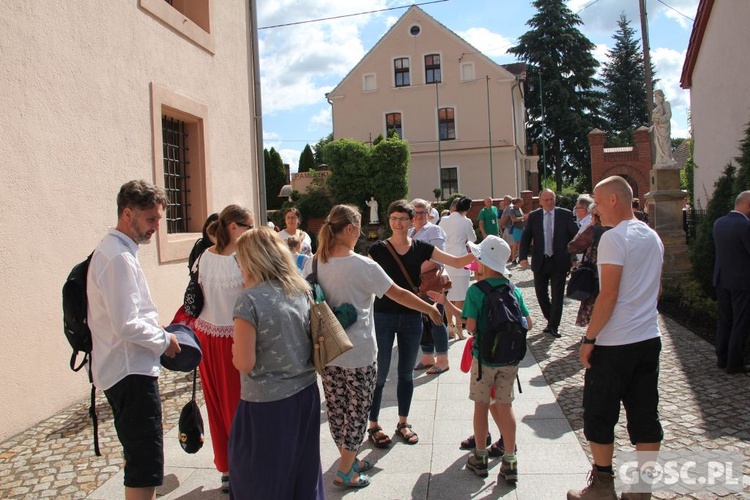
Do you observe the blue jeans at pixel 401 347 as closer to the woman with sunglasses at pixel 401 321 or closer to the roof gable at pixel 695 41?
the woman with sunglasses at pixel 401 321

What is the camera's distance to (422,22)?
3825 centimetres

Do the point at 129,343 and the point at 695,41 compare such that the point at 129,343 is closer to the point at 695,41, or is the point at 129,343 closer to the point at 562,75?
the point at 695,41

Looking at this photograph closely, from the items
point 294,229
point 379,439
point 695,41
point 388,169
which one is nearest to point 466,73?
point 388,169

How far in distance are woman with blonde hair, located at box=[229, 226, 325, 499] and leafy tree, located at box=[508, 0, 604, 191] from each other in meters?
47.8

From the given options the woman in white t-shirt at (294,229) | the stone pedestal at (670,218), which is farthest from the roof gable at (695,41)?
the woman in white t-shirt at (294,229)

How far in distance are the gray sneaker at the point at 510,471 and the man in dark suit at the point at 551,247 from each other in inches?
187

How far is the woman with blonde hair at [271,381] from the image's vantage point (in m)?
2.97

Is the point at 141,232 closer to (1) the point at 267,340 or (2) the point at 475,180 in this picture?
(1) the point at 267,340

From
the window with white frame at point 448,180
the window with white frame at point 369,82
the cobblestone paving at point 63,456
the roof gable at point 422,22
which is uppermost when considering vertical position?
the roof gable at point 422,22

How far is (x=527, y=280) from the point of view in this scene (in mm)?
15188

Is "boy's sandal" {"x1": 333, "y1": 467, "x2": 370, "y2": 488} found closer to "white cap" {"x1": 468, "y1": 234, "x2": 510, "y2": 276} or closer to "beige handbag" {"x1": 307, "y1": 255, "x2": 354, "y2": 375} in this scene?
"beige handbag" {"x1": 307, "y1": 255, "x2": 354, "y2": 375}

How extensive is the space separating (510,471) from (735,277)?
3817mm

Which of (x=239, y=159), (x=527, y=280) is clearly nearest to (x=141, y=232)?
(x=239, y=159)

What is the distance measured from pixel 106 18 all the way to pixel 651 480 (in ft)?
23.0
